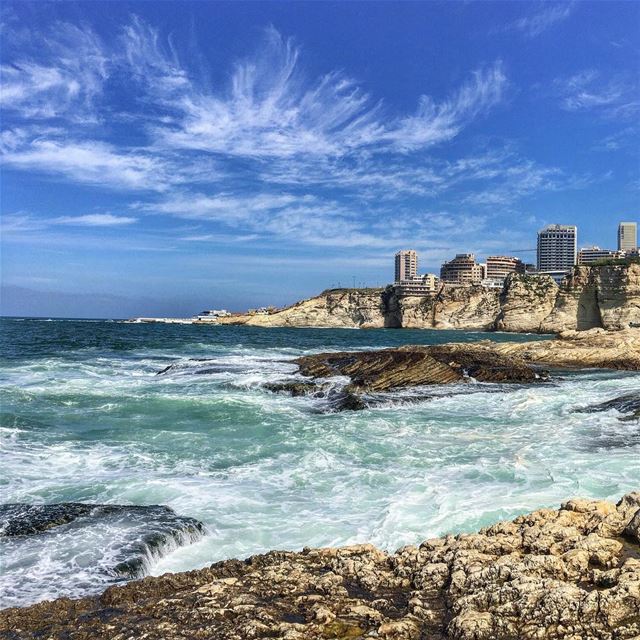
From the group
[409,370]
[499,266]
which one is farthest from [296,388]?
[499,266]

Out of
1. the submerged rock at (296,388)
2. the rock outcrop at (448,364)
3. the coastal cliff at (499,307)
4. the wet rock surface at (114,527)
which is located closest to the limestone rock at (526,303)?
the coastal cliff at (499,307)

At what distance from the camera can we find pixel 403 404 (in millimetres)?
19188

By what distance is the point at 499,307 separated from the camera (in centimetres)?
9881

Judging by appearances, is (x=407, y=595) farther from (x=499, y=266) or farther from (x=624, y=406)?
(x=499, y=266)

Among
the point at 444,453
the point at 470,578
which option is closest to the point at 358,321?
the point at 444,453

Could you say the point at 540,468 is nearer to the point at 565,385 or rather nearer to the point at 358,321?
the point at 565,385

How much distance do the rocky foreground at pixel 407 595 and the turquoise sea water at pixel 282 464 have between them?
4.14ft

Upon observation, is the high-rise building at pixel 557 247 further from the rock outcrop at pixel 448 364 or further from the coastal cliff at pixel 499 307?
the rock outcrop at pixel 448 364

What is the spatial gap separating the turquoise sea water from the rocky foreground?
126cm

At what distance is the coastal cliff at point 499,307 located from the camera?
7488 centimetres

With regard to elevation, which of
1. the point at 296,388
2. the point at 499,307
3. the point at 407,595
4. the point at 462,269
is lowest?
the point at 296,388

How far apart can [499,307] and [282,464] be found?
308ft

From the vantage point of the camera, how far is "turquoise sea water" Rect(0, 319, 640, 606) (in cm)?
734

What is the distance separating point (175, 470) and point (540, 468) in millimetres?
7239
